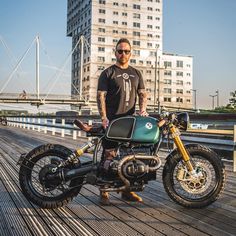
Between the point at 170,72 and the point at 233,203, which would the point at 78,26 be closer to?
the point at 170,72

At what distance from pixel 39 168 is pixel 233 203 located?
2.52 meters

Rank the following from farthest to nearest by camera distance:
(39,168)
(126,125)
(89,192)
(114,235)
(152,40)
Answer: (152,40), (89,192), (39,168), (126,125), (114,235)

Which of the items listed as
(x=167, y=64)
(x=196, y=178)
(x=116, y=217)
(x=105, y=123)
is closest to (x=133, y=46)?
(x=167, y=64)

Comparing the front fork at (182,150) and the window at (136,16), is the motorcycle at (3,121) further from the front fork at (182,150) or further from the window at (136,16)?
the window at (136,16)

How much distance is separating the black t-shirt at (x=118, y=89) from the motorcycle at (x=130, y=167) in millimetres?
490

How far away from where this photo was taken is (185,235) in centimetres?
344

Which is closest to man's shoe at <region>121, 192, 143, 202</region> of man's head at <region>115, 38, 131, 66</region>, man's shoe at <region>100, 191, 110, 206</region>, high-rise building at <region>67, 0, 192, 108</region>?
man's shoe at <region>100, 191, 110, 206</region>

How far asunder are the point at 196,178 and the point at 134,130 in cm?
99

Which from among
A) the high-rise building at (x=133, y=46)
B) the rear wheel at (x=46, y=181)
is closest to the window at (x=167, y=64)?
the high-rise building at (x=133, y=46)

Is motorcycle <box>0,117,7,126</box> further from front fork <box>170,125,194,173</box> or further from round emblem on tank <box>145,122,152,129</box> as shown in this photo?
round emblem on tank <box>145,122,152,129</box>

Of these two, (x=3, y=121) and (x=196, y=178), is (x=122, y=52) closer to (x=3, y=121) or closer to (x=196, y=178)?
(x=196, y=178)

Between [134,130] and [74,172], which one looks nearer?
[134,130]

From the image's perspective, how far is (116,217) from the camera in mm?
4031

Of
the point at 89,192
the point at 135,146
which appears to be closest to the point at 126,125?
the point at 135,146
